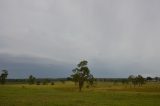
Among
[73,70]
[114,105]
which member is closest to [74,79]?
[73,70]

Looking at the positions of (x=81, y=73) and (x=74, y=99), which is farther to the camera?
(x=81, y=73)

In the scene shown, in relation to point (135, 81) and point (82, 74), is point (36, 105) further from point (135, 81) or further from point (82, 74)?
point (135, 81)

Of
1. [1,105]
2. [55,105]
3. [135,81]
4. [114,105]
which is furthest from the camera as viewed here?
[135,81]

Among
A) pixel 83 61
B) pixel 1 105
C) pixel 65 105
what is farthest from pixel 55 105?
pixel 83 61

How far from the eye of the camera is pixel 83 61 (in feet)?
392

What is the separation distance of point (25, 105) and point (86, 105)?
7.84m

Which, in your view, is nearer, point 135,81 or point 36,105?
point 36,105

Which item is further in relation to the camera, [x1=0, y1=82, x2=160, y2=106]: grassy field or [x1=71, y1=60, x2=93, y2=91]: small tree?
[x1=71, y1=60, x2=93, y2=91]: small tree

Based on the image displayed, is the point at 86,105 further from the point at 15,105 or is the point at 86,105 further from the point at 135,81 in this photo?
the point at 135,81

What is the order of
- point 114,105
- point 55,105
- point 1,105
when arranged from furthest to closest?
point 114,105 → point 55,105 → point 1,105

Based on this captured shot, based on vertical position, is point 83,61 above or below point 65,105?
above

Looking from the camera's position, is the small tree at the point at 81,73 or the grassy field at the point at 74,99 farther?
the small tree at the point at 81,73

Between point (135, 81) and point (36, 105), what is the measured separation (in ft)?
511

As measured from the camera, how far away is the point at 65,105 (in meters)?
41.5
